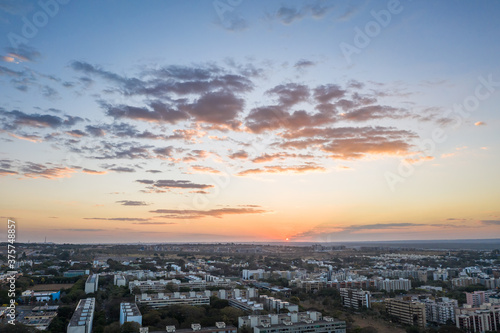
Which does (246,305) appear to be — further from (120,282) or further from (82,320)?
(120,282)

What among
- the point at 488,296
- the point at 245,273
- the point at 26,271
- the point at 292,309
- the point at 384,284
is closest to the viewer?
the point at 292,309

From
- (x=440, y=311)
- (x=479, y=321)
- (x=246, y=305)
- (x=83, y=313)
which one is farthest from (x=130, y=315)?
(x=479, y=321)

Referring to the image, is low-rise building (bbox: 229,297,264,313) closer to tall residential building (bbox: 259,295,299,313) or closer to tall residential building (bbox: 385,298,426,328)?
tall residential building (bbox: 259,295,299,313)

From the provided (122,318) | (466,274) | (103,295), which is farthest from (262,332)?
(466,274)

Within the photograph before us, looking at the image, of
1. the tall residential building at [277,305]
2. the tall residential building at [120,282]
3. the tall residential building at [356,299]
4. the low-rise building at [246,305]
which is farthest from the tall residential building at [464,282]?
the tall residential building at [120,282]

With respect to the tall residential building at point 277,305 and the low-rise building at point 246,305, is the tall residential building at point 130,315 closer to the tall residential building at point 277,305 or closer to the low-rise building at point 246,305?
the low-rise building at point 246,305

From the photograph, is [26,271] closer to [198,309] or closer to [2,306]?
[2,306]
